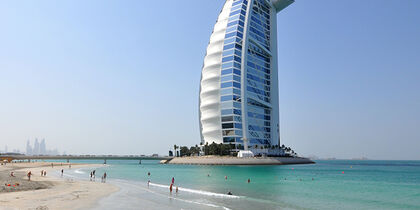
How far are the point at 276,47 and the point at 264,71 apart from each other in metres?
17.3

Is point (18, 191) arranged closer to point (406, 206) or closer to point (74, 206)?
point (74, 206)

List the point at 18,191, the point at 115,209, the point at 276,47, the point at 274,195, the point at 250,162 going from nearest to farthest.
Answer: the point at 115,209 < the point at 18,191 < the point at 274,195 < the point at 250,162 < the point at 276,47

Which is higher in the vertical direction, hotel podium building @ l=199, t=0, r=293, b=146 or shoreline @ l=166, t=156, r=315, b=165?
hotel podium building @ l=199, t=0, r=293, b=146

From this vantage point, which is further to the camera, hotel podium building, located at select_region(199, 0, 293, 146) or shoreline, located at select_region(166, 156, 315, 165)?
hotel podium building, located at select_region(199, 0, 293, 146)

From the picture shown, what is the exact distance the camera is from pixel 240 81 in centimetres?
12662

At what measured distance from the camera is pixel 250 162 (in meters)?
107

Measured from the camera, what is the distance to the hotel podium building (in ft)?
412

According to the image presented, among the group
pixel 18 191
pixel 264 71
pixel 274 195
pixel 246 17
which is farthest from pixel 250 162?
pixel 18 191

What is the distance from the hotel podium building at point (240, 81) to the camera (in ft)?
412

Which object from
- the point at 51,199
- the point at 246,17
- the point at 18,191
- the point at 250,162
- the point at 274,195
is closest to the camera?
the point at 51,199

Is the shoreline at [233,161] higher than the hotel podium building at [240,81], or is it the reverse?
the hotel podium building at [240,81]

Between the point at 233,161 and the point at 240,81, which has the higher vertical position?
the point at 240,81

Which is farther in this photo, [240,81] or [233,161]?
[240,81]

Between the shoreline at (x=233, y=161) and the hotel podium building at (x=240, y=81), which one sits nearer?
the shoreline at (x=233, y=161)
